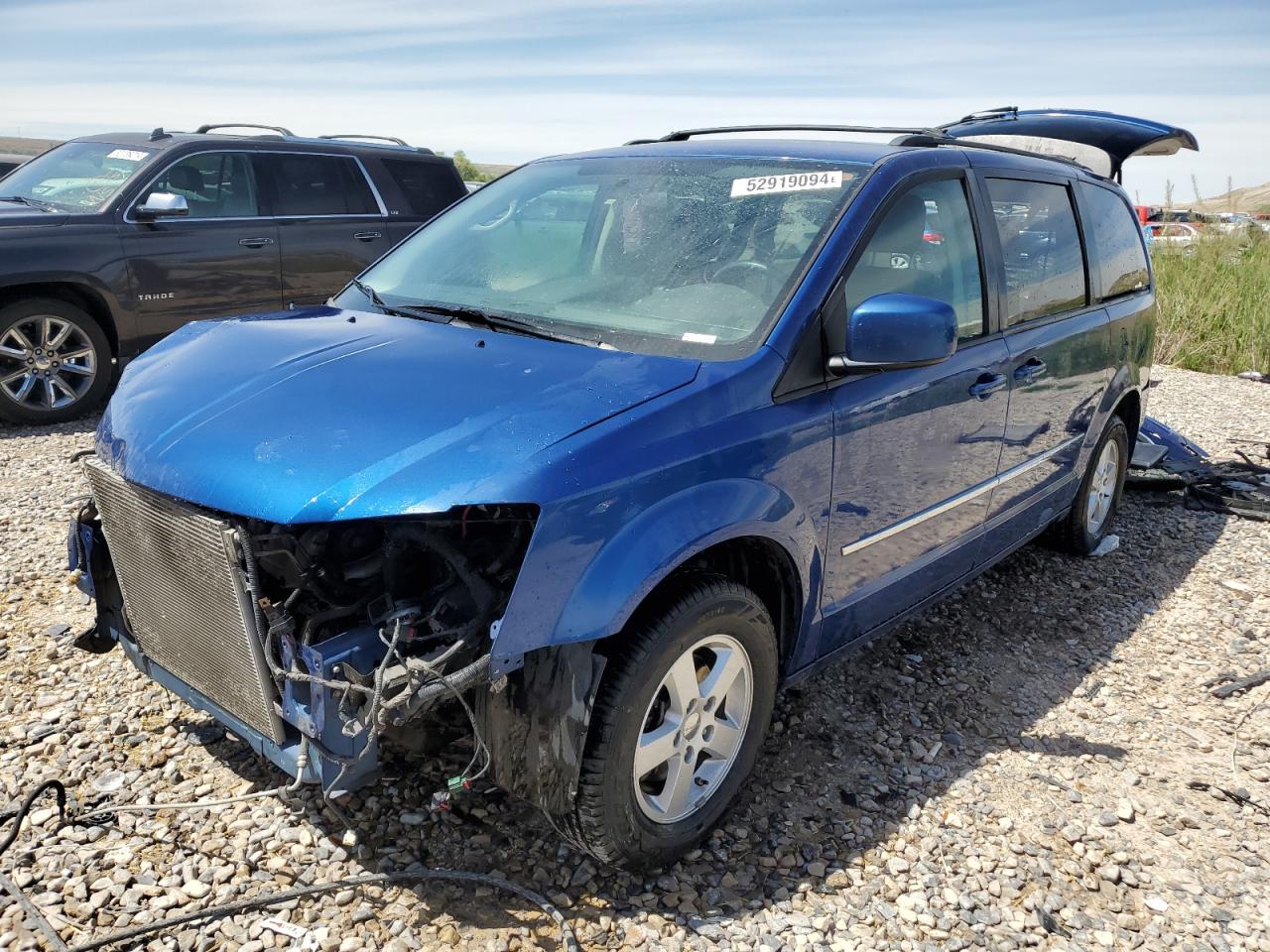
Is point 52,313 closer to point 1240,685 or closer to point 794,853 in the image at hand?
point 794,853

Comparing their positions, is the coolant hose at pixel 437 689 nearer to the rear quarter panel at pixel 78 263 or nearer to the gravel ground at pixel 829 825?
the gravel ground at pixel 829 825

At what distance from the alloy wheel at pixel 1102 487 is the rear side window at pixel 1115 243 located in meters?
0.82

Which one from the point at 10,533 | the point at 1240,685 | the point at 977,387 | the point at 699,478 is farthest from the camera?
the point at 10,533

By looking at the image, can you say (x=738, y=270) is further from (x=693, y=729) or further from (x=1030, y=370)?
(x=1030, y=370)

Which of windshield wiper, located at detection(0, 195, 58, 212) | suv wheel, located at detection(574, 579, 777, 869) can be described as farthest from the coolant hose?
windshield wiper, located at detection(0, 195, 58, 212)

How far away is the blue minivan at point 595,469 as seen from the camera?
2.33m

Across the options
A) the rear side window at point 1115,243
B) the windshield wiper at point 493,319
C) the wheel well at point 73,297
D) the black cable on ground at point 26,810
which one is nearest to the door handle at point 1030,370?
the rear side window at point 1115,243

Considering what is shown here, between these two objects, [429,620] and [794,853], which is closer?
[429,620]

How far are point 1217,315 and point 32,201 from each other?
37.5ft

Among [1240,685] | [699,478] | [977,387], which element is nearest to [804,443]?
[699,478]

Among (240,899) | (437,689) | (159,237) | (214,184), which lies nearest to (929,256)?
(437,689)

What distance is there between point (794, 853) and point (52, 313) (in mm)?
6200

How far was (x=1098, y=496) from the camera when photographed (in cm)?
536

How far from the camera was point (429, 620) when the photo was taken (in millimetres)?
2367
